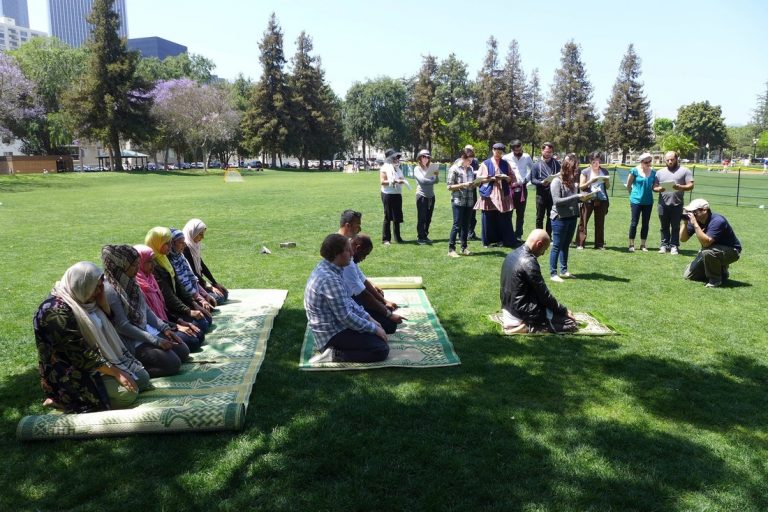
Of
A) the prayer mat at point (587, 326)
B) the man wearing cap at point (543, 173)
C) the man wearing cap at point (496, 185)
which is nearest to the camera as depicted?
the prayer mat at point (587, 326)

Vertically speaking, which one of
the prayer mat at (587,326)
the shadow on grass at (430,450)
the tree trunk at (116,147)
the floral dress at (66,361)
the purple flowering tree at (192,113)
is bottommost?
the shadow on grass at (430,450)

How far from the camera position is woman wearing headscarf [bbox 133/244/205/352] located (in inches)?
208

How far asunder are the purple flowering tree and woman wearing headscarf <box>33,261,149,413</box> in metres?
51.1

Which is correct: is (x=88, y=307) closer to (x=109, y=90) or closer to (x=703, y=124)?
(x=109, y=90)

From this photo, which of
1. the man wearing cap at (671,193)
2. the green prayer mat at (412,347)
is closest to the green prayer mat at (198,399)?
the green prayer mat at (412,347)

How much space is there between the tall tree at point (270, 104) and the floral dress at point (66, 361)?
59.4 m

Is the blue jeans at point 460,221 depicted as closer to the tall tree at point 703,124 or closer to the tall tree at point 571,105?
the tall tree at point 571,105

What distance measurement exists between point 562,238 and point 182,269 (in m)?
5.38

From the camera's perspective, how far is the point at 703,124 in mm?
89312

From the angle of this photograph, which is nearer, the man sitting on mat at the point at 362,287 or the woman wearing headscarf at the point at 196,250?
the man sitting on mat at the point at 362,287

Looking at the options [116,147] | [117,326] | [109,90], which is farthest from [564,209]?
[116,147]

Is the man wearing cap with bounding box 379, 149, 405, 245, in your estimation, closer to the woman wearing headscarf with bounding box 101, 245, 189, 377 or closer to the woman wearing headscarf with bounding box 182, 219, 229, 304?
the woman wearing headscarf with bounding box 182, 219, 229, 304

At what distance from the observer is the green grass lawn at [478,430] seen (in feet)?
10.6

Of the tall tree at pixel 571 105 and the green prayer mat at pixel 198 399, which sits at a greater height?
the tall tree at pixel 571 105
